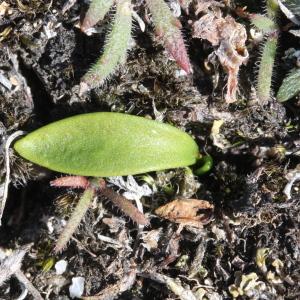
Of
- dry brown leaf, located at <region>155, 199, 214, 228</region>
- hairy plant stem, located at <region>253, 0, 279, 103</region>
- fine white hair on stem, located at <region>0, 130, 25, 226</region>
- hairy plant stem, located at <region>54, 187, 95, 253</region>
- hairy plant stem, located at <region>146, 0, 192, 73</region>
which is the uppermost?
hairy plant stem, located at <region>146, 0, 192, 73</region>

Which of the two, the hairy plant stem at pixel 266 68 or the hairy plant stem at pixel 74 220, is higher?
the hairy plant stem at pixel 266 68

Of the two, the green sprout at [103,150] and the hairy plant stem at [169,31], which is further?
the green sprout at [103,150]

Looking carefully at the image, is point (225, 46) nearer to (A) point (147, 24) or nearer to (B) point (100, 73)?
(A) point (147, 24)

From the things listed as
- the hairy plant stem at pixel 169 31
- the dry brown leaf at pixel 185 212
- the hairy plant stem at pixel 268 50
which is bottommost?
the dry brown leaf at pixel 185 212

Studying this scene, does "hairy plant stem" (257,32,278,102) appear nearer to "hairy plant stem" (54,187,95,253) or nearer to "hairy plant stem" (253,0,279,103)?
"hairy plant stem" (253,0,279,103)

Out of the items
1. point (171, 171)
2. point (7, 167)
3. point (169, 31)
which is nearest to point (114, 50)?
point (169, 31)

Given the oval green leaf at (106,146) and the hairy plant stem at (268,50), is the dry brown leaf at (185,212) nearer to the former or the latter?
the oval green leaf at (106,146)

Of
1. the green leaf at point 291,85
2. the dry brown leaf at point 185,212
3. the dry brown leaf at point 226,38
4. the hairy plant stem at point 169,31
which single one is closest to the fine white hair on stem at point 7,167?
the dry brown leaf at point 185,212

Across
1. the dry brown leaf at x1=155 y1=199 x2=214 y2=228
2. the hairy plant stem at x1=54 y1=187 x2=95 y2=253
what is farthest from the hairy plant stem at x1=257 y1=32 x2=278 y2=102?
the hairy plant stem at x1=54 y1=187 x2=95 y2=253
